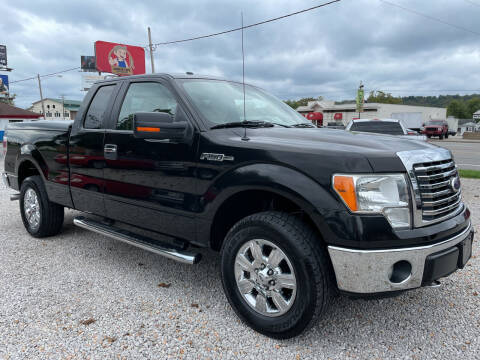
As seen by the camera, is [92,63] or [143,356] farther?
[92,63]

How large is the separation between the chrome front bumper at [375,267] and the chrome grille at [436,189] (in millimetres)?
221

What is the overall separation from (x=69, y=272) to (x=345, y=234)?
284 cm

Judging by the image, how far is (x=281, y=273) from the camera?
8.01 feet

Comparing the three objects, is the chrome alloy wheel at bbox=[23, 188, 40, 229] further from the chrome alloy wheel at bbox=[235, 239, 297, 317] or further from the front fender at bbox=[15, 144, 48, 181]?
the chrome alloy wheel at bbox=[235, 239, 297, 317]

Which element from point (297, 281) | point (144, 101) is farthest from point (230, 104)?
point (297, 281)

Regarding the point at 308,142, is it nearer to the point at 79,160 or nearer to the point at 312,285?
the point at 312,285

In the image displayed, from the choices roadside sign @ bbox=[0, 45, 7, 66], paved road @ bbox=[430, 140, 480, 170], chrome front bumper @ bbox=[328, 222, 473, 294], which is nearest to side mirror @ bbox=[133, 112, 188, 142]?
chrome front bumper @ bbox=[328, 222, 473, 294]

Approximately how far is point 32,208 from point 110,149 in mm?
A: 2061

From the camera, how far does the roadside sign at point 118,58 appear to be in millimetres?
38906

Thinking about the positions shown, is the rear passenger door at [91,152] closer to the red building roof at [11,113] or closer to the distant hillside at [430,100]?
the red building roof at [11,113]

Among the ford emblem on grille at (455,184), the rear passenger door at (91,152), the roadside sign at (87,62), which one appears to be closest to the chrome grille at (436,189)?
the ford emblem on grille at (455,184)

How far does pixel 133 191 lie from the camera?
335 centimetres

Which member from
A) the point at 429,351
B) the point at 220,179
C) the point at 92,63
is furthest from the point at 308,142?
the point at 92,63

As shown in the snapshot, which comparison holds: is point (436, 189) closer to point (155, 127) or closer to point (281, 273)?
point (281, 273)
